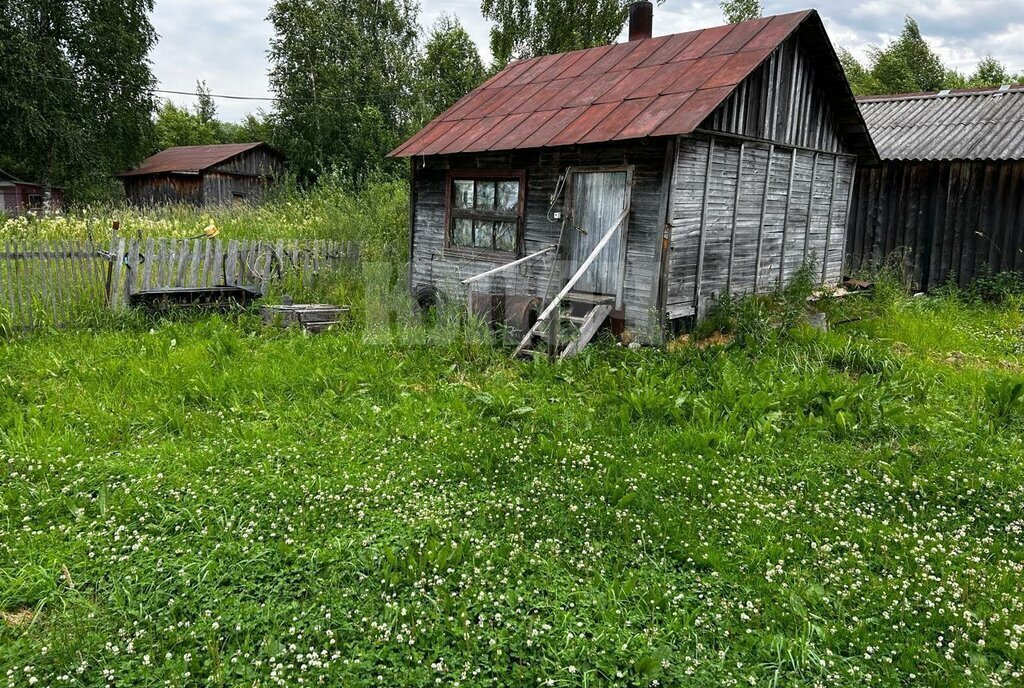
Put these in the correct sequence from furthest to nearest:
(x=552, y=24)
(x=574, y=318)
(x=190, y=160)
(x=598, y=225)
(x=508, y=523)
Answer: (x=190, y=160) → (x=552, y=24) → (x=598, y=225) → (x=574, y=318) → (x=508, y=523)

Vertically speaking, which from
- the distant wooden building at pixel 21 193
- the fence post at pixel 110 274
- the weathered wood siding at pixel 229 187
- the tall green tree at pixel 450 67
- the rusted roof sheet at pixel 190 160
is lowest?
the fence post at pixel 110 274

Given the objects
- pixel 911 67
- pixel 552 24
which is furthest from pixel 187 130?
pixel 911 67

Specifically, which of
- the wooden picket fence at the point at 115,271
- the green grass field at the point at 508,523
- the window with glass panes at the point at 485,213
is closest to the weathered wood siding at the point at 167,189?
the wooden picket fence at the point at 115,271

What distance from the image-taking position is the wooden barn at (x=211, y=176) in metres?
32.1

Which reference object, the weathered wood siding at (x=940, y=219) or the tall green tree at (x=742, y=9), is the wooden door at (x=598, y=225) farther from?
the tall green tree at (x=742, y=9)

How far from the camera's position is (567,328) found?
8.67 m

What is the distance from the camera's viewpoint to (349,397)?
682 centimetres

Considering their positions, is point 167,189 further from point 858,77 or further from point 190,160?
point 858,77

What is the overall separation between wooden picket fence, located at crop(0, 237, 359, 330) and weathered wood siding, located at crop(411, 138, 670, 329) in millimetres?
2088

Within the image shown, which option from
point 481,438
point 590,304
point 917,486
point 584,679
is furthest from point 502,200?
point 584,679

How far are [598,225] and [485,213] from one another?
218 cm

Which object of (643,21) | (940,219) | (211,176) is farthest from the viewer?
(211,176)

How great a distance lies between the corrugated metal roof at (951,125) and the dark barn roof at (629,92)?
1.88 meters

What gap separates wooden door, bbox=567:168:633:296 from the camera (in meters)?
9.34
